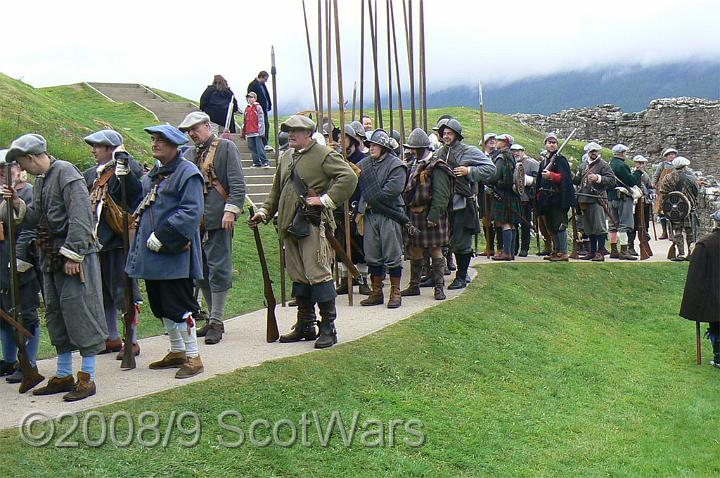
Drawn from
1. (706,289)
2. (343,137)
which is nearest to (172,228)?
(343,137)

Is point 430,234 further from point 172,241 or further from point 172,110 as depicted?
point 172,110

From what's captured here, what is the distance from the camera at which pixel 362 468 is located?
270 inches

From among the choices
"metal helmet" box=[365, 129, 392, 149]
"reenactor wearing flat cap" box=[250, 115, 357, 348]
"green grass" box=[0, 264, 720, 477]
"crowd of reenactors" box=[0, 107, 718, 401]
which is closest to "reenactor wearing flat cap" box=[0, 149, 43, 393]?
"crowd of reenactors" box=[0, 107, 718, 401]

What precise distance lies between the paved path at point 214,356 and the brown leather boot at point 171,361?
0.34 ft

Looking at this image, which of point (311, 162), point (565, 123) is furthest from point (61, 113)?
point (565, 123)

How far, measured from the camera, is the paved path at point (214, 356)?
7.11m

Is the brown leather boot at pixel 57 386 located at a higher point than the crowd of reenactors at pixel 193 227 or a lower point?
lower

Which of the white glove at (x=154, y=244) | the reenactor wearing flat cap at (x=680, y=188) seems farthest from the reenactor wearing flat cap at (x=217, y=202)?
the reenactor wearing flat cap at (x=680, y=188)

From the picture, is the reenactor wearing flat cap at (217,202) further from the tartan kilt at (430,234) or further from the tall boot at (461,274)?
the tall boot at (461,274)

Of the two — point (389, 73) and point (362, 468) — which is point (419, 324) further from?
point (389, 73)

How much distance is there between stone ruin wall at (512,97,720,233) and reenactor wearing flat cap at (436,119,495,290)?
88.7 ft

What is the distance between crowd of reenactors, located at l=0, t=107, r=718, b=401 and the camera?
736 centimetres

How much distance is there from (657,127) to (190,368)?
34.6m

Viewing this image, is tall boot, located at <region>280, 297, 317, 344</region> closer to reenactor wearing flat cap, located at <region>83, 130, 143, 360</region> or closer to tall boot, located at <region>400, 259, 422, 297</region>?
reenactor wearing flat cap, located at <region>83, 130, 143, 360</region>
